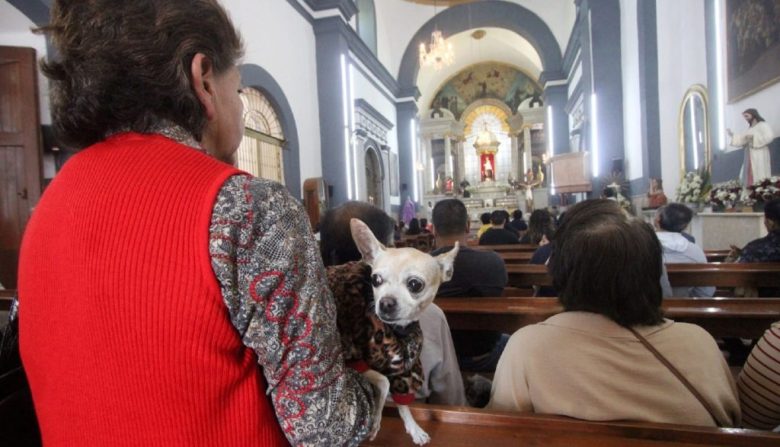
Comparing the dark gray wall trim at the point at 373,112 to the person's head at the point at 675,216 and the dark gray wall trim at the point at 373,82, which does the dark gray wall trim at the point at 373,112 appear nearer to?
the dark gray wall trim at the point at 373,82

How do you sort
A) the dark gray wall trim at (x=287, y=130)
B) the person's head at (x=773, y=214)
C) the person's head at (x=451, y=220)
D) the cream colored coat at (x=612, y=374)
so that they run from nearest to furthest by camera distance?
the cream colored coat at (x=612, y=374), the person's head at (x=451, y=220), the person's head at (x=773, y=214), the dark gray wall trim at (x=287, y=130)

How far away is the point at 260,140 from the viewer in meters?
7.51

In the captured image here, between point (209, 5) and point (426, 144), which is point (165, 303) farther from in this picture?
point (426, 144)

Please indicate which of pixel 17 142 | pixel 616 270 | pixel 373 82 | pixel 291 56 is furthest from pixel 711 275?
pixel 373 82

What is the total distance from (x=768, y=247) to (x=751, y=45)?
3121 mm

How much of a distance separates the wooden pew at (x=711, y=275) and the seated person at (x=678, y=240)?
270mm

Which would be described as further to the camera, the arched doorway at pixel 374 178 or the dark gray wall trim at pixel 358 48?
the arched doorway at pixel 374 178

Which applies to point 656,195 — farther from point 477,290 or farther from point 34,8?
point 34,8

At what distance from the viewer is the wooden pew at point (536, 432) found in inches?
33.7

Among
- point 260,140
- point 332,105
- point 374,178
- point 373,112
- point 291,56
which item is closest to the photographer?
point 260,140

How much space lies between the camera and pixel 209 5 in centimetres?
70

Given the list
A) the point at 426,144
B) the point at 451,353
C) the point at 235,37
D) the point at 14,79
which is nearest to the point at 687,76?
the point at 451,353

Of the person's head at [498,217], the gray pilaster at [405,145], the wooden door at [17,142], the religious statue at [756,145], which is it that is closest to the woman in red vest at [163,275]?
the wooden door at [17,142]

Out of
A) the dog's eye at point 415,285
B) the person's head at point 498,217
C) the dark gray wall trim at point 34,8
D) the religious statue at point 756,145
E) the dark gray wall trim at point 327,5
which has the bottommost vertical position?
the dog's eye at point 415,285
